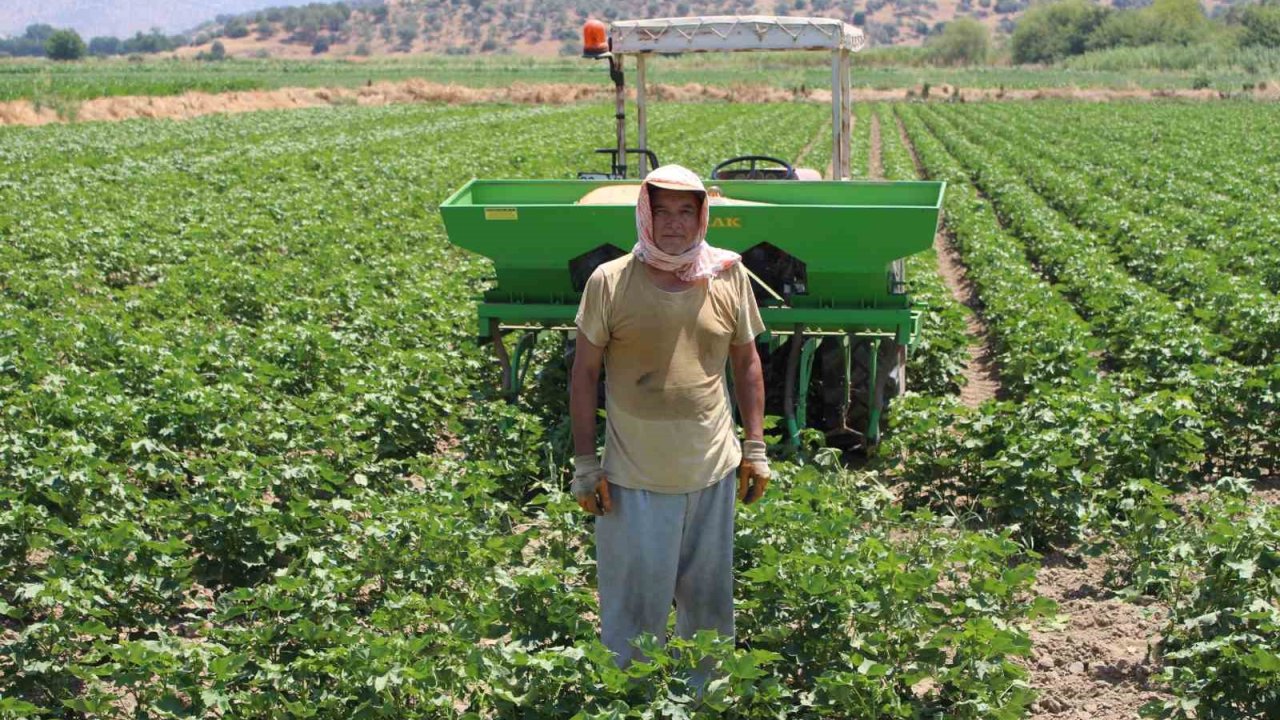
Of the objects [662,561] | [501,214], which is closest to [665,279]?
[662,561]

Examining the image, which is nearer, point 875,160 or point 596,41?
point 596,41

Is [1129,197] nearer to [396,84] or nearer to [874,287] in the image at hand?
[874,287]

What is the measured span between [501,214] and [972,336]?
162 inches

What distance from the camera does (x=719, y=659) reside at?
14.3 feet

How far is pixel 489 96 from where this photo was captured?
5731cm

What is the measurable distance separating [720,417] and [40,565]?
3.53 metres

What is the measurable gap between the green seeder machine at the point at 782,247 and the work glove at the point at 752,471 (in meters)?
3.08

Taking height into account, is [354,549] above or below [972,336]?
above

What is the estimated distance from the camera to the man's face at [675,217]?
4.31m

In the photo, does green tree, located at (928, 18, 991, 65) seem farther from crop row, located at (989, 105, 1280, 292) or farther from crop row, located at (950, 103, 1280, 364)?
crop row, located at (950, 103, 1280, 364)

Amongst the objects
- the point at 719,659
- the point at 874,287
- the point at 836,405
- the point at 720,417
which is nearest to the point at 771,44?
the point at 874,287

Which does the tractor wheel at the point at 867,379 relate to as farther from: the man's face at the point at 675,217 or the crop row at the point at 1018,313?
the man's face at the point at 675,217

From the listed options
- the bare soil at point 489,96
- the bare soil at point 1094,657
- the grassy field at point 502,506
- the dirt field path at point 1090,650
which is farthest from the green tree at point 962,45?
the bare soil at point 1094,657

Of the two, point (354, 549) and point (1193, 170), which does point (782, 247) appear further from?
point (1193, 170)
